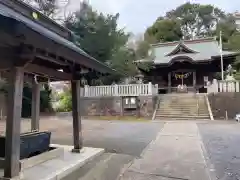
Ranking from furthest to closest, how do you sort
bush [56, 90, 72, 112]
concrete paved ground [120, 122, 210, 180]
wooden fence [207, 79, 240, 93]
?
1. bush [56, 90, 72, 112]
2. wooden fence [207, 79, 240, 93]
3. concrete paved ground [120, 122, 210, 180]

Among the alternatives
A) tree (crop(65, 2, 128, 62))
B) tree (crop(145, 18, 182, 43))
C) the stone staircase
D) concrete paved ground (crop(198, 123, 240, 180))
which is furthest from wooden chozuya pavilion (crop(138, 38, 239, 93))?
concrete paved ground (crop(198, 123, 240, 180))

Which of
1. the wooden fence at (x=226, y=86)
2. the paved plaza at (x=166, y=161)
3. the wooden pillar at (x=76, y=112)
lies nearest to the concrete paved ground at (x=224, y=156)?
the paved plaza at (x=166, y=161)

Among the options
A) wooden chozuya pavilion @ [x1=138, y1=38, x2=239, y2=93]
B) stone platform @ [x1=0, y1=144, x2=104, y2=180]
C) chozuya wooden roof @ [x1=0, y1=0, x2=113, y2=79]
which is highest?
wooden chozuya pavilion @ [x1=138, y1=38, x2=239, y2=93]

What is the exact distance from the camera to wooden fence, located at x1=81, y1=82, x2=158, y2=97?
17.7m

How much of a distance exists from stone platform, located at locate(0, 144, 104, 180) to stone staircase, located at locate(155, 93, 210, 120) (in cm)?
1074

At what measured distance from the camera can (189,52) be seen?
24891 millimetres

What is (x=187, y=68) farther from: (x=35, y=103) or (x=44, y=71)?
(x=44, y=71)

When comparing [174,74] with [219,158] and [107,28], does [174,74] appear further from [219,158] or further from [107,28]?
[219,158]

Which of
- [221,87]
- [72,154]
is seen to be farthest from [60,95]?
[72,154]

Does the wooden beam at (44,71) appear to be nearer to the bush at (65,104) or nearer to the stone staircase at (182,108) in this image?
the stone staircase at (182,108)

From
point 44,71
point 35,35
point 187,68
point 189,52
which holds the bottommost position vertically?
point 44,71

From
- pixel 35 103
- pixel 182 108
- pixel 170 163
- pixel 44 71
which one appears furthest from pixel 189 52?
pixel 44 71

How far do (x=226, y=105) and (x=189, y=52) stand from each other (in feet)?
33.0

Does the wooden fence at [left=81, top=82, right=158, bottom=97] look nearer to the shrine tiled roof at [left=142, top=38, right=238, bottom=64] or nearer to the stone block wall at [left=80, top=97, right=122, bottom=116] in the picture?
the stone block wall at [left=80, top=97, right=122, bottom=116]
